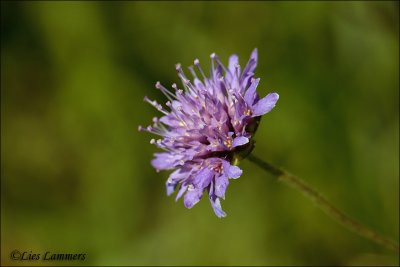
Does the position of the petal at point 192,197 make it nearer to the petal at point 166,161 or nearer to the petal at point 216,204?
the petal at point 216,204

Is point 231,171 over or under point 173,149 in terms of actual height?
under

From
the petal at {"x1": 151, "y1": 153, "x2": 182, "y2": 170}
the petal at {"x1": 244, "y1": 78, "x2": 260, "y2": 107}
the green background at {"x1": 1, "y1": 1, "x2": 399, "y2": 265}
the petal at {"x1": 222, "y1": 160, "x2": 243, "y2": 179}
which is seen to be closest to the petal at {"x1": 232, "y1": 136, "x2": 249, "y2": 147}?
the petal at {"x1": 222, "y1": 160, "x2": 243, "y2": 179}

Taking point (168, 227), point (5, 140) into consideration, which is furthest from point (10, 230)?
point (168, 227)

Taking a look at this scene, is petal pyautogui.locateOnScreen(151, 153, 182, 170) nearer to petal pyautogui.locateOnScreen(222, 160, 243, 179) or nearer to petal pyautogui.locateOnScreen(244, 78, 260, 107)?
petal pyautogui.locateOnScreen(222, 160, 243, 179)

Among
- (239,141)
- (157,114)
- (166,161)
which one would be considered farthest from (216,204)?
(157,114)

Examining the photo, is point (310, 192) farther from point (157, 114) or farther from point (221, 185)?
point (157, 114)

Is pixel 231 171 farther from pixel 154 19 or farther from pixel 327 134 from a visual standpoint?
pixel 154 19

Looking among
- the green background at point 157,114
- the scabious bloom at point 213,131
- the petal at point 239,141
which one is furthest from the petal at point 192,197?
the green background at point 157,114
